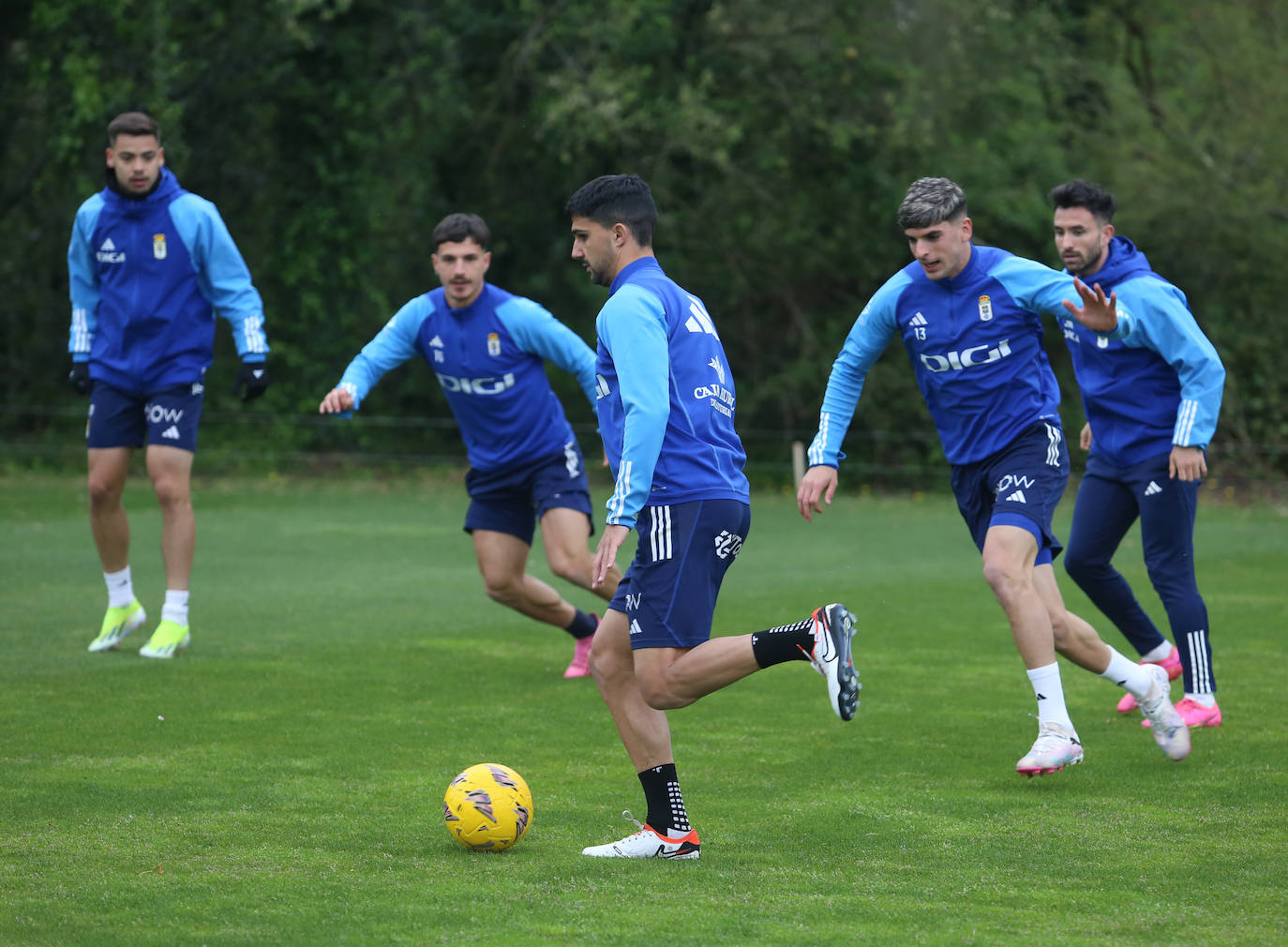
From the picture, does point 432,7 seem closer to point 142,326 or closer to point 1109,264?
point 142,326

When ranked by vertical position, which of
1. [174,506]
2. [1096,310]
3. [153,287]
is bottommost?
[174,506]

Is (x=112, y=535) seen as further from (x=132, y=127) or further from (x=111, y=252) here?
(x=132, y=127)

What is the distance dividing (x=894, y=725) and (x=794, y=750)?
2.25 ft

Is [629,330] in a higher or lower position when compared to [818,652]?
higher

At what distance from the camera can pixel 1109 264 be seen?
6.56m

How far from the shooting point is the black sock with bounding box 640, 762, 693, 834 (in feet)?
15.4

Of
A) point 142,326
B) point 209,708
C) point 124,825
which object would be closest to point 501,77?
point 142,326

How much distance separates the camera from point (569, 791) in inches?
219

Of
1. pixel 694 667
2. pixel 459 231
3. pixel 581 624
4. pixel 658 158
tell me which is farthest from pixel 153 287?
pixel 658 158

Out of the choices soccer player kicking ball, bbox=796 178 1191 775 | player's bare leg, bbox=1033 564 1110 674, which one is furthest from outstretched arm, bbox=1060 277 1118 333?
player's bare leg, bbox=1033 564 1110 674

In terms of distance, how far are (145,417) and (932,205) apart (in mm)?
4454

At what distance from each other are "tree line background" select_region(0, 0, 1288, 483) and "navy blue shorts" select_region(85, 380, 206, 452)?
42.8ft

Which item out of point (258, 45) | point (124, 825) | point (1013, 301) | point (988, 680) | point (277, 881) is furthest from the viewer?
point (258, 45)

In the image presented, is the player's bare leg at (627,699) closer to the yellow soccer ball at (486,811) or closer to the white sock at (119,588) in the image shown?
the yellow soccer ball at (486,811)
